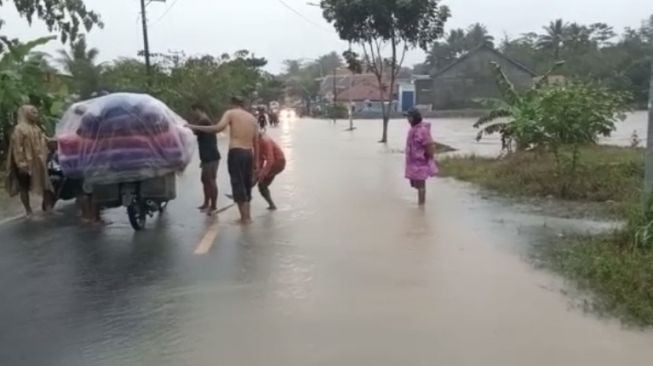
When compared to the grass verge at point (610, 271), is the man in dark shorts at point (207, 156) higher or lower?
higher

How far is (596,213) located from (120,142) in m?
6.30

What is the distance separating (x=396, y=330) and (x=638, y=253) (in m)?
3.05

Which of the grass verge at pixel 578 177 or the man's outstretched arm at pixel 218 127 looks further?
the grass verge at pixel 578 177

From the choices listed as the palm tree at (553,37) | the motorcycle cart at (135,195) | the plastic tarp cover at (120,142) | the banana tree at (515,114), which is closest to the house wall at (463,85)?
the palm tree at (553,37)

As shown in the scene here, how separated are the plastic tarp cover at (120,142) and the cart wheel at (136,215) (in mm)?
343

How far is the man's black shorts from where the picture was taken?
10.1 m

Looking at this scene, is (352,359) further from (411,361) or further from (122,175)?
(122,175)

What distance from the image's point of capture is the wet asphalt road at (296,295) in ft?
16.8

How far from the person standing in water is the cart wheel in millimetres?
4319

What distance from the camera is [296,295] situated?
21.4 feet

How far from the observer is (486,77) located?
75938 millimetres

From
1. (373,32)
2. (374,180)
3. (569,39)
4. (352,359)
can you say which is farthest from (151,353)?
(569,39)

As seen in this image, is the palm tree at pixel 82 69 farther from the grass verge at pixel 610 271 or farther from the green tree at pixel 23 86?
the grass verge at pixel 610 271

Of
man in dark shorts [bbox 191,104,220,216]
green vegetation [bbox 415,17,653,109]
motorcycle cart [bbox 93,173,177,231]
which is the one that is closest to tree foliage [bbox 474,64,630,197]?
man in dark shorts [bbox 191,104,220,216]
